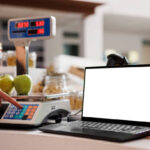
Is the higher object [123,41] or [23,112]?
[123,41]

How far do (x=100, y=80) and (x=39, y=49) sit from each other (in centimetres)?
809

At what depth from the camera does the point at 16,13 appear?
7461mm

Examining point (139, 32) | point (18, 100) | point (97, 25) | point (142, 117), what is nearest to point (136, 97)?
point (142, 117)

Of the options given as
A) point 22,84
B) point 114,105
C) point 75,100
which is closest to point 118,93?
point 114,105

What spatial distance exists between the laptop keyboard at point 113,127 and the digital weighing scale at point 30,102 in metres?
0.15

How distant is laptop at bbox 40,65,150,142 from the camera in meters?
0.91

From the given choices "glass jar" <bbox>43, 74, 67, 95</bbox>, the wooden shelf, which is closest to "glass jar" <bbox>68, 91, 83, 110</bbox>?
"glass jar" <bbox>43, 74, 67, 95</bbox>

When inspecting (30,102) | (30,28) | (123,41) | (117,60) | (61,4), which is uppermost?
(61,4)

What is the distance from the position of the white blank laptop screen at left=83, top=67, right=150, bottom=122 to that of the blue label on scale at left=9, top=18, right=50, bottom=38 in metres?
0.29

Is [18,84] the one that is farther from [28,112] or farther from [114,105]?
[114,105]

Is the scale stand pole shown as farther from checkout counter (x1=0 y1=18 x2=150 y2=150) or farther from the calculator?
checkout counter (x1=0 y1=18 x2=150 y2=150)

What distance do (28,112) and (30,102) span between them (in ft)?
0.16

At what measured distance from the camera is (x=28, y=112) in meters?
1.08

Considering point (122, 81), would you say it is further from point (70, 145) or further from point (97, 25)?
point (97, 25)
